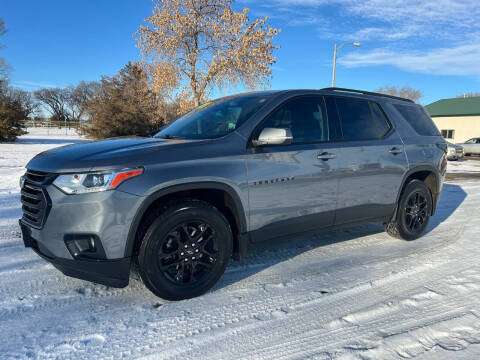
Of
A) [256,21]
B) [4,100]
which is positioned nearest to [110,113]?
[4,100]

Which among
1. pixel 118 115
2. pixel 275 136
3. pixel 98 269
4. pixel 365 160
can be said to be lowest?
pixel 98 269

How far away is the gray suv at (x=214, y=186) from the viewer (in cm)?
255

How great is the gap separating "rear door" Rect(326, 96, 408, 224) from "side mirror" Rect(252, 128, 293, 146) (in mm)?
859

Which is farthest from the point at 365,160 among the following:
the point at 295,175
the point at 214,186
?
the point at 214,186

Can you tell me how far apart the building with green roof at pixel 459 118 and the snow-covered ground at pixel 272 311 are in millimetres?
43348

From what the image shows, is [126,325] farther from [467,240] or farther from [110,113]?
[110,113]

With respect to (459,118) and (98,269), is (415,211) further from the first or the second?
(459,118)

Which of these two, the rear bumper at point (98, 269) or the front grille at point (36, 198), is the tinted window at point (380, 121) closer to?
the rear bumper at point (98, 269)

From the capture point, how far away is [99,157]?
102 inches

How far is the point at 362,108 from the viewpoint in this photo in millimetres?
4172

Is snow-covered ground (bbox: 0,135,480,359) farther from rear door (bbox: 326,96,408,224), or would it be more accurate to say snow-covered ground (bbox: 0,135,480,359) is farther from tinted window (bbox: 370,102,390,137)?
tinted window (bbox: 370,102,390,137)

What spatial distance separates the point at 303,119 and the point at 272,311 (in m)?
1.93

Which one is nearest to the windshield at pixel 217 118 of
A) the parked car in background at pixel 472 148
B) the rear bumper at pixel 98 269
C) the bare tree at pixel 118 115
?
the rear bumper at pixel 98 269

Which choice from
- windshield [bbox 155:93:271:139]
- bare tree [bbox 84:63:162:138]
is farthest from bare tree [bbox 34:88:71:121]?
windshield [bbox 155:93:271:139]
